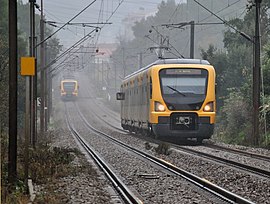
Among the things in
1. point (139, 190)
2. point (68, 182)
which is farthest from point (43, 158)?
point (139, 190)

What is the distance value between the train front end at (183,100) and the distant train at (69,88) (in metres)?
75.7

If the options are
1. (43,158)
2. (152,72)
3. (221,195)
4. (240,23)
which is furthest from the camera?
(240,23)

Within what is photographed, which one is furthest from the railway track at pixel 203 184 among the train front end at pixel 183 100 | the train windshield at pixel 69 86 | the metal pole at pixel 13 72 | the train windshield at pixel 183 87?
the train windshield at pixel 69 86

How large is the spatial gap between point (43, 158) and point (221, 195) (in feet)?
26.5

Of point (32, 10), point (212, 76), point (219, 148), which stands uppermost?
point (32, 10)

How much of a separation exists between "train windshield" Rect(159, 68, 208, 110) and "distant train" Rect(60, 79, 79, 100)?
248ft

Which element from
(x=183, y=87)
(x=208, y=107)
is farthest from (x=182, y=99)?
(x=208, y=107)

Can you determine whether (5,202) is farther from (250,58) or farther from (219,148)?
(250,58)

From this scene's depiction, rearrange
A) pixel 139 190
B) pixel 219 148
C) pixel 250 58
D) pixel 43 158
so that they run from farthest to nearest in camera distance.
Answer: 1. pixel 250 58
2. pixel 219 148
3. pixel 43 158
4. pixel 139 190

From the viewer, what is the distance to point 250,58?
48.6 metres

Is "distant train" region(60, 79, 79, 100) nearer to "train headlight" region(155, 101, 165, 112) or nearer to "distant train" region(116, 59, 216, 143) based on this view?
"distant train" region(116, 59, 216, 143)

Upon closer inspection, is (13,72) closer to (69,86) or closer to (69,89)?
(69,86)

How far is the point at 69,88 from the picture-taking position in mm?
105938

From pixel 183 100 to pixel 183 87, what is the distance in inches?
22.0
